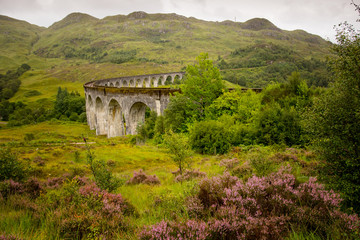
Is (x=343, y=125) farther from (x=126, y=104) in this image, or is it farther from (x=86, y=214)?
(x=126, y=104)

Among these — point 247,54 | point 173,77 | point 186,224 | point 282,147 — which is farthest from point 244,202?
point 247,54

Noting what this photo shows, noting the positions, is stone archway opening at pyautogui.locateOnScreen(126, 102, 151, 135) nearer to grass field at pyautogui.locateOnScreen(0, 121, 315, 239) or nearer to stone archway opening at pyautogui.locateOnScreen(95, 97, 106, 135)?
grass field at pyautogui.locateOnScreen(0, 121, 315, 239)

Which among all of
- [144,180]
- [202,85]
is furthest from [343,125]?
[202,85]

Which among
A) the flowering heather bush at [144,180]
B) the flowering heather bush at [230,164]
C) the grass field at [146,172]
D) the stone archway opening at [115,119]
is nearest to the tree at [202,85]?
the grass field at [146,172]

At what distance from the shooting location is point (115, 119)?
1618 inches

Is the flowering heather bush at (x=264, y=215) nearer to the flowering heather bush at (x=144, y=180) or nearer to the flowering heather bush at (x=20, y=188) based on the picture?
the flowering heather bush at (x=144, y=180)

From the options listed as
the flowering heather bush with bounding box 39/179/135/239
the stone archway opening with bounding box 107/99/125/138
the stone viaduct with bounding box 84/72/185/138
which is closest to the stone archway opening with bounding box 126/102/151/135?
the stone viaduct with bounding box 84/72/185/138

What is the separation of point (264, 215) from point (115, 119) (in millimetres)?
40344

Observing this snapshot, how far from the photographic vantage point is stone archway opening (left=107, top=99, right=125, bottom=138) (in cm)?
3869

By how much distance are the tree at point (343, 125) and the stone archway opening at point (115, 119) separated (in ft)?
118

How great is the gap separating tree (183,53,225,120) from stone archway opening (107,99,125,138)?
1865 cm

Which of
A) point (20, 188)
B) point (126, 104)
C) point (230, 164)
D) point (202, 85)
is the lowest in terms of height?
point (230, 164)

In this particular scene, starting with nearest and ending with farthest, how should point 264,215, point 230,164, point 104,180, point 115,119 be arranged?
point 264,215 < point 104,180 < point 230,164 < point 115,119

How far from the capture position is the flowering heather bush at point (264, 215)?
3.04m
